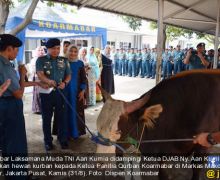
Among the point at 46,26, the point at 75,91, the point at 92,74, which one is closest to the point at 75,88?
the point at 75,91

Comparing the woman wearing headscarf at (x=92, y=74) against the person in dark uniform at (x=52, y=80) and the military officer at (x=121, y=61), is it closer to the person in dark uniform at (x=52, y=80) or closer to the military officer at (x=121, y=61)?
the person in dark uniform at (x=52, y=80)

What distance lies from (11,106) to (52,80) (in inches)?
46.2

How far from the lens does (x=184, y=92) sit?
2.94 metres

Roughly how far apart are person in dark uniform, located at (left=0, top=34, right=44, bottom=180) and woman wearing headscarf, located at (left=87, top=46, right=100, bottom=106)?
5.06 metres

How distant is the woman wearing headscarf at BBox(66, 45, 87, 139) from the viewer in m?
4.89

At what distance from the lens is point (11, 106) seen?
2941mm

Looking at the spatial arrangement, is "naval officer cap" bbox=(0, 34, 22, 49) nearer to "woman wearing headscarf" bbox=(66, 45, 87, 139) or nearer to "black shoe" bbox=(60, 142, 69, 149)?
"woman wearing headscarf" bbox=(66, 45, 87, 139)

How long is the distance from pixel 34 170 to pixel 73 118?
1419 millimetres

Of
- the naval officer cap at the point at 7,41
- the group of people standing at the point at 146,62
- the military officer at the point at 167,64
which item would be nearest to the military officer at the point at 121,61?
the group of people standing at the point at 146,62

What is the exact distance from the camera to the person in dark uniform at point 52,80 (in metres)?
4.13

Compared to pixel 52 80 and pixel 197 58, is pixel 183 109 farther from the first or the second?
pixel 197 58

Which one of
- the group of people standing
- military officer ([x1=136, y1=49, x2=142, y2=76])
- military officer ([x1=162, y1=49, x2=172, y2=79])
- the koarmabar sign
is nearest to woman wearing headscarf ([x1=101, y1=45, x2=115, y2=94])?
the koarmabar sign

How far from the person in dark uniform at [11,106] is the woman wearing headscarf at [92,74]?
506 cm

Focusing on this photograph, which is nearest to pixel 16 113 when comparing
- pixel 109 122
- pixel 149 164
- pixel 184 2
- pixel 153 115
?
pixel 109 122
